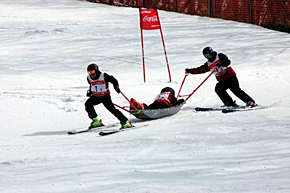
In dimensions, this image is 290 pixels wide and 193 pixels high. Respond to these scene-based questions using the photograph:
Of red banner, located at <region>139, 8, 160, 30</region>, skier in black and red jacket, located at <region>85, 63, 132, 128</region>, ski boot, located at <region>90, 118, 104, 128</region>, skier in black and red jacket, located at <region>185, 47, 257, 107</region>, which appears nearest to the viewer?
skier in black and red jacket, located at <region>85, 63, 132, 128</region>

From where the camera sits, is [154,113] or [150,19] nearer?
[154,113]

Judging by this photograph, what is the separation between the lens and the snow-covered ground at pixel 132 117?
5188mm

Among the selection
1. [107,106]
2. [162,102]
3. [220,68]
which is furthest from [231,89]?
[107,106]

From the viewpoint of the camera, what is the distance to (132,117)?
428 inches

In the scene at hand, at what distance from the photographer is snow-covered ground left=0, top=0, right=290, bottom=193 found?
17.0ft

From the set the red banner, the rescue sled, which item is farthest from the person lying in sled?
the red banner

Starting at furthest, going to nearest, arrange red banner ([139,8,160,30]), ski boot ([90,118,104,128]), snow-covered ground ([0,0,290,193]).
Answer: red banner ([139,8,160,30]) < ski boot ([90,118,104,128]) < snow-covered ground ([0,0,290,193])

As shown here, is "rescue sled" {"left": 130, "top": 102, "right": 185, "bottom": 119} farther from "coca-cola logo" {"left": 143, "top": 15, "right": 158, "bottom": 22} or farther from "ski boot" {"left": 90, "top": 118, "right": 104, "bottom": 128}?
"coca-cola logo" {"left": 143, "top": 15, "right": 158, "bottom": 22}

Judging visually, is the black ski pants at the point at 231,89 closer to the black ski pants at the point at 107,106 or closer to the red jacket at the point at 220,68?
the red jacket at the point at 220,68

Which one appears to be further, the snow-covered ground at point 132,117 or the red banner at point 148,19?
the red banner at point 148,19

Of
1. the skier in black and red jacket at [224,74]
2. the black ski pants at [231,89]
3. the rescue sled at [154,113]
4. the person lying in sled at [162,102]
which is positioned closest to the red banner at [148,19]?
the skier in black and red jacket at [224,74]

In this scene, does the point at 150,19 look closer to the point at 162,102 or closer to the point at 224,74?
the point at 224,74

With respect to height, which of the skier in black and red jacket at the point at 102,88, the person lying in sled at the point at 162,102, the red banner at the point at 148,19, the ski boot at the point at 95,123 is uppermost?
the red banner at the point at 148,19

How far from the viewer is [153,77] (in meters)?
15.0
